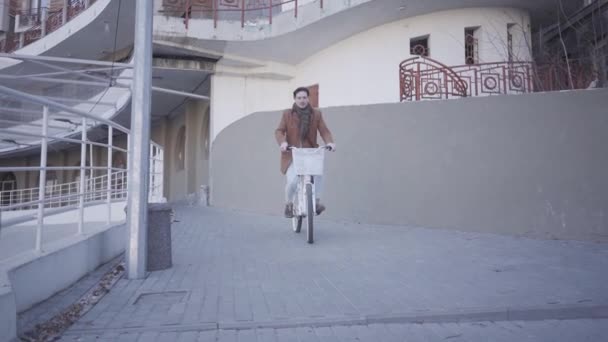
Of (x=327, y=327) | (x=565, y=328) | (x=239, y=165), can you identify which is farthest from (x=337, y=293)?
(x=239, y=165)

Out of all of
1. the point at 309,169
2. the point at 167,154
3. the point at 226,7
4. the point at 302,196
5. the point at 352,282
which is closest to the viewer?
the point at 352,282

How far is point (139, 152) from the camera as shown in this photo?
4.02m

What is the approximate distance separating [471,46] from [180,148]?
47.6ft

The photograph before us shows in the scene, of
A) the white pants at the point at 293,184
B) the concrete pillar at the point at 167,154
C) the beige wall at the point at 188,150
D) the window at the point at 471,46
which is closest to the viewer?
the white pants at the point at 293,184

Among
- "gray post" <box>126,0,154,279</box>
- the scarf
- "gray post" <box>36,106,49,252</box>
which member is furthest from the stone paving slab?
the scarf

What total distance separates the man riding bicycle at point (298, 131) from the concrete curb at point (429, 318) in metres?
3.23

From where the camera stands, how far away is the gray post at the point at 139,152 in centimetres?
398

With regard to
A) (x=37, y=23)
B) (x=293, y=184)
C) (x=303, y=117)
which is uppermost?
(x=37, y=23)

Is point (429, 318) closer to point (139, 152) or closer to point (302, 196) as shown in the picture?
point (139, 152)

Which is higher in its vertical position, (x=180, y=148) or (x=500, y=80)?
(x=500, y=80)

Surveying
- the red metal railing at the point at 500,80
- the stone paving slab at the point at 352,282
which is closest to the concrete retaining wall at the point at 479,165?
the stone paving slab at the point at 352,282

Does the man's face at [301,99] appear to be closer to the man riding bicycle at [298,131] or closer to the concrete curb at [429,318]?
the man riding bicycle at [298,131]

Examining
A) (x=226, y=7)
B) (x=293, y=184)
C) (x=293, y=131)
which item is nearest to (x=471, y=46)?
(x=226, y=7)

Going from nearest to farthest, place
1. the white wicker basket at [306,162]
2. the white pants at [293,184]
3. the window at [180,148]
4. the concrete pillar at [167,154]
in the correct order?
the white wicker basket at [306,162]
the white pants at [293,184]
the window at [180,148]
the concrete pillar at [167,154]
